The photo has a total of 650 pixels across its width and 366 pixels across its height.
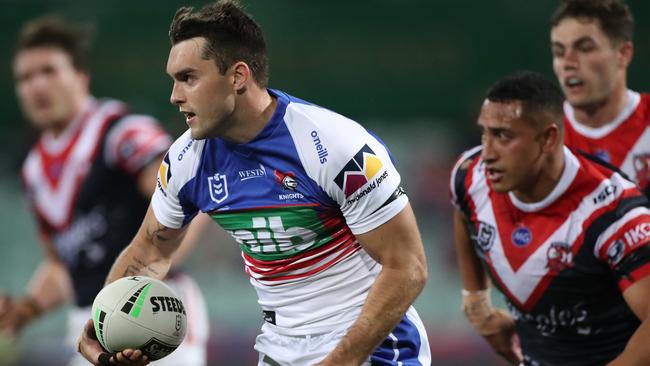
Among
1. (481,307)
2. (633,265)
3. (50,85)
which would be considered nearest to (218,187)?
(633,265)

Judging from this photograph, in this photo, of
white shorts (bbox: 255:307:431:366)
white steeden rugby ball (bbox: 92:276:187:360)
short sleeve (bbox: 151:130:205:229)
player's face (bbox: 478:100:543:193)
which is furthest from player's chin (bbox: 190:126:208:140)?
player's face (bbox: 478:100:543:193)

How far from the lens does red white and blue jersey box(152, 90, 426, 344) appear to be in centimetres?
395

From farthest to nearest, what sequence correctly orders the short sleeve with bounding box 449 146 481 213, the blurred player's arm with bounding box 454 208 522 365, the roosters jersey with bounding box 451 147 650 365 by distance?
the blurred player's arm with bounding box 454 208 522 365 < the short sleeve with bounding box 449 146 481 213 < the roosters jersey with bounding box 451 147 650 365

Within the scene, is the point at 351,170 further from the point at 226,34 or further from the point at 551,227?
the point at 551,227

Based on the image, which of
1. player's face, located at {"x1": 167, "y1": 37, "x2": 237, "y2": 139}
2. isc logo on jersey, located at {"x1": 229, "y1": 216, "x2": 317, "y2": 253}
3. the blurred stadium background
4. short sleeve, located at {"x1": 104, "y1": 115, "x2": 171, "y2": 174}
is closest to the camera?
player's face, located at {"x1": 167, "y1": 37, "x2": 237, "y2": 139}

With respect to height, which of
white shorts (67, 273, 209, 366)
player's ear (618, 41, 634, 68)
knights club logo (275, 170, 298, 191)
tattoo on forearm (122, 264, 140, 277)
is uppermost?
player's ear (618, 41, 634, 68)

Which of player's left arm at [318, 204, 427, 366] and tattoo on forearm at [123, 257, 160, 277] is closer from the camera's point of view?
player's left arm at [318, 204, 427, 366]

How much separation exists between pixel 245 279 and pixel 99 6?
140 inches

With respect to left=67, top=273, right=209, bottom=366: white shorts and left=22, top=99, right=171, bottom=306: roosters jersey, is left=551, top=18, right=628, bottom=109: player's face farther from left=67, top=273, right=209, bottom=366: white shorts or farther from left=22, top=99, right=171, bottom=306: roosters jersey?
left=67, top=273, right=209, bottom=366: white shorts

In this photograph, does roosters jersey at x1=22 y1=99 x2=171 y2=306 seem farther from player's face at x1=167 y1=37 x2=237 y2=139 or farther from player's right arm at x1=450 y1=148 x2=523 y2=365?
player's face at x1=167 y1=37 x2=237 y2=139

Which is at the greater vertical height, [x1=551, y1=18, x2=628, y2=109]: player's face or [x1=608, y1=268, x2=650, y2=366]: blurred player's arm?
[x1=551, y1=18, x2=628, y2=109]: player's face

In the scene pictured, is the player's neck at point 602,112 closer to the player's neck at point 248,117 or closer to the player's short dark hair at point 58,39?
the player's neck at point 248,117

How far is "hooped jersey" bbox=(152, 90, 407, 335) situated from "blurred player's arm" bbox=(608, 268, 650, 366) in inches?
44.4

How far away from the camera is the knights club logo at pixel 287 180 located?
405 centimetres
